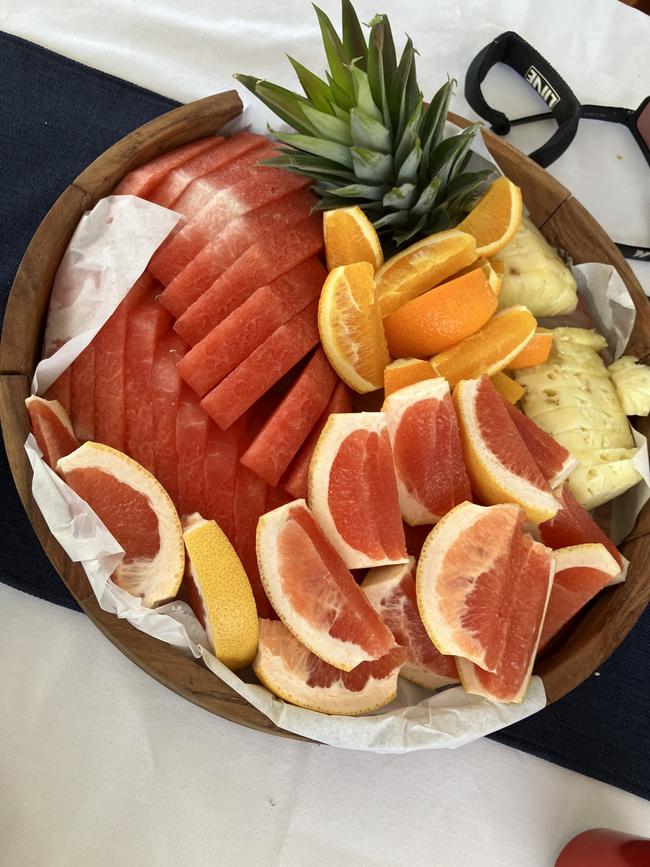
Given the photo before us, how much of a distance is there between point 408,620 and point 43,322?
0.64m

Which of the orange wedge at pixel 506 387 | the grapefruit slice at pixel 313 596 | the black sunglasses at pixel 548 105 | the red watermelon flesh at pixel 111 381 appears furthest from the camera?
the black sunglasses at pixel 548 105

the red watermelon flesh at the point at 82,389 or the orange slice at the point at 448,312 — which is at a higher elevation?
the orange slice at the point at 448,312

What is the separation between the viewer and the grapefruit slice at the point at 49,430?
94 cm

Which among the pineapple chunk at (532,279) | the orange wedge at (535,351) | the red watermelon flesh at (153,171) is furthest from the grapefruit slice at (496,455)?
the red watermelon flesh at (153,171)

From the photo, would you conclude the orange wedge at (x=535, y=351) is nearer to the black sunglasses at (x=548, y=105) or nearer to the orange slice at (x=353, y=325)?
the orange slice at (x=353, y=325)

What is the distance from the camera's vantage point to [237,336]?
1.04 m

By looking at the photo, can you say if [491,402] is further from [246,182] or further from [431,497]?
[246,182]

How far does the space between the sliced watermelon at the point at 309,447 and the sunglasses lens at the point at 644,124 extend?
0.83 metres

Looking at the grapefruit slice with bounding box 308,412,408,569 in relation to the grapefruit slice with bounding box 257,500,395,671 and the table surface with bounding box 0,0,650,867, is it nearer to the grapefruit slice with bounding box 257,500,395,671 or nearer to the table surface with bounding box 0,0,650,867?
the grapefruit slice with bounding box 257,500,395,671

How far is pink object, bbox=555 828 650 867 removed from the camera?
3.23ft

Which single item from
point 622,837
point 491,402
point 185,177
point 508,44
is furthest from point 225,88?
point 622,837

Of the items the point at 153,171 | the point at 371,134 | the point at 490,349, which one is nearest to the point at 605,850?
the point at 490,349

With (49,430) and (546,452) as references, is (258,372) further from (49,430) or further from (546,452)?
(546,452)

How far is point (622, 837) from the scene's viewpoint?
106 cm
